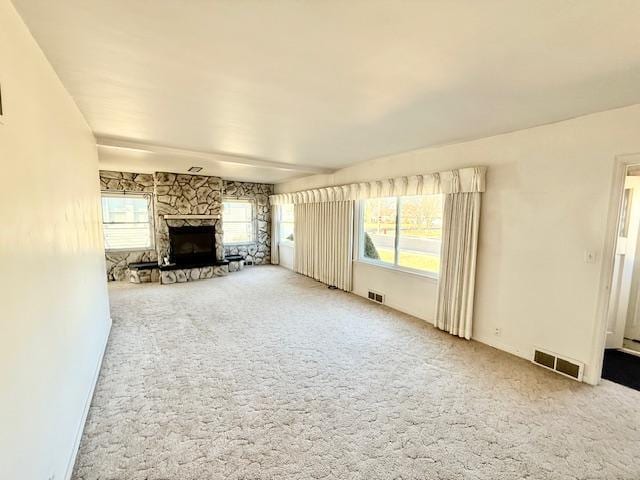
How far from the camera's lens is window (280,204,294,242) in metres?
7.61

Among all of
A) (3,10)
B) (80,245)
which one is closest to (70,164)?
(80,245)

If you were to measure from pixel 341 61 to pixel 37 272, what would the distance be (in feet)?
6.44

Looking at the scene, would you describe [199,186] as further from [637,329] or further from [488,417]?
[637,329]

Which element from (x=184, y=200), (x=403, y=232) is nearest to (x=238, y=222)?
(x=184, y=200)

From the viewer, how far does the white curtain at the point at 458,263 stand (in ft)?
10.9

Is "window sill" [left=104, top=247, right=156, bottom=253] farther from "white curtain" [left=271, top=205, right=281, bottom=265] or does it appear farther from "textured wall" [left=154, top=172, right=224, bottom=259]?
"white curtain" [left=271, top=205, right=281, bottom=265]

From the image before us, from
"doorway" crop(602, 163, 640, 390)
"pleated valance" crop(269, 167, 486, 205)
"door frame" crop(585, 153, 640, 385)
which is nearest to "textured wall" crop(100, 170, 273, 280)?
"pleated valance" crop(269, 167, 486, 205)

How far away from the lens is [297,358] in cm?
291

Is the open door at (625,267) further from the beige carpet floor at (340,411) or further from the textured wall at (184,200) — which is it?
the textured wall at (184,200)

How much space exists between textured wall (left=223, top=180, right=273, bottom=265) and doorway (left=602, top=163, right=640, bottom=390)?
23.1 feet

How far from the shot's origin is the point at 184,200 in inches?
252

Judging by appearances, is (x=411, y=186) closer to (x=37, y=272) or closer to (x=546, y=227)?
(x=546, y=227)

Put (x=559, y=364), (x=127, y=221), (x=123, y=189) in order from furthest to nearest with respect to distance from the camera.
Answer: (x=127, y=221) < (x=123, y=189) < (x=559, y=364)

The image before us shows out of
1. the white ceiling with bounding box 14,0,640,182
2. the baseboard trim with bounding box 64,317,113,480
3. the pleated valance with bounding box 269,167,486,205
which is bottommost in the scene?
the baseboard trim with bounding box 64,317,113,480
